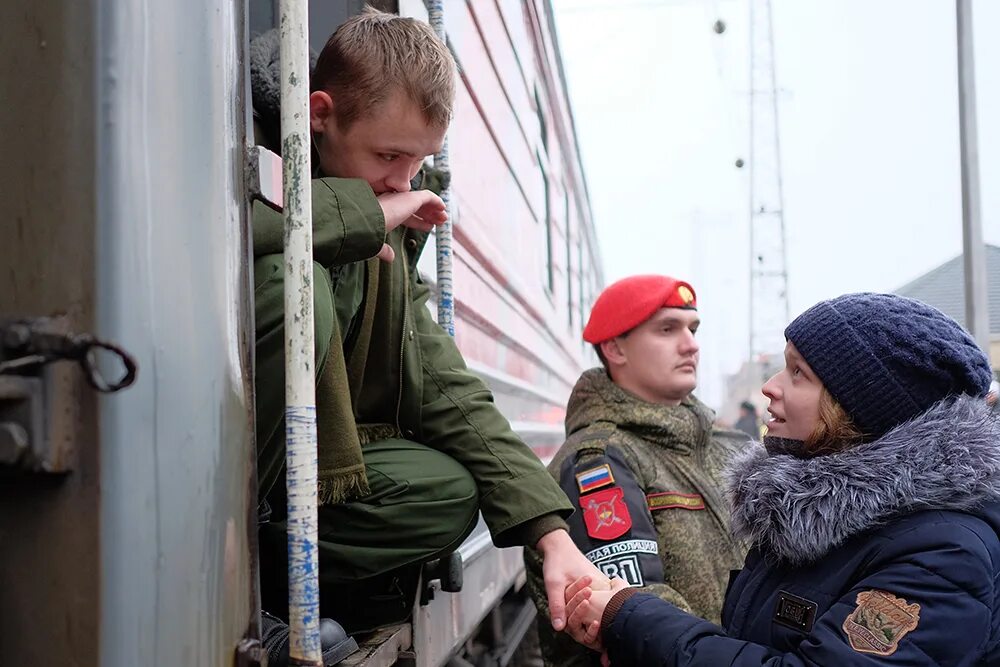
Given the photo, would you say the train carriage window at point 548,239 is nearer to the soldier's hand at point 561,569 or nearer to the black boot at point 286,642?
the soldier's hand at point 561,569

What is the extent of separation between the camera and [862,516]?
49.8 inches

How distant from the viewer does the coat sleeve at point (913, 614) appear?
1138 mm

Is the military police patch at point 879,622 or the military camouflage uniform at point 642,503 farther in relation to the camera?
the military camouflage uniform at point 642,503

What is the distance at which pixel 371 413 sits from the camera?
1488 millimetres

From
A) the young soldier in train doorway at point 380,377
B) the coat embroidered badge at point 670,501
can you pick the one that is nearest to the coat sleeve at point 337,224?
the young soldier in train doorway at point 380,377

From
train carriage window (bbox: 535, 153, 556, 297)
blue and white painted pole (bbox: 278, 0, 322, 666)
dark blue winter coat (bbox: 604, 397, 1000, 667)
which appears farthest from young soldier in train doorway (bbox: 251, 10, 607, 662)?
train carriage window (bbox: 535, 153, 556, 297)

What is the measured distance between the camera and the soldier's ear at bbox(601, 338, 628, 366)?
2.34m

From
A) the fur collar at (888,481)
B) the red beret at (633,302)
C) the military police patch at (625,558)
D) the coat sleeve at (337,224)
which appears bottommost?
the military police patch at (625,558)

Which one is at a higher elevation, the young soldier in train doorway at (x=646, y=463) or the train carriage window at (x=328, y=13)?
the train carriage window at (x=328, y=13)

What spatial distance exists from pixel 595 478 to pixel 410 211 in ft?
2.71

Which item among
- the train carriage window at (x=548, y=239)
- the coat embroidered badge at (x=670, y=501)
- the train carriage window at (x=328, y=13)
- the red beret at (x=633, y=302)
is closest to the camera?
the train carriage window at (x=328, y=13)

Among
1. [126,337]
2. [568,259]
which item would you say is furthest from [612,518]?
[568,259]

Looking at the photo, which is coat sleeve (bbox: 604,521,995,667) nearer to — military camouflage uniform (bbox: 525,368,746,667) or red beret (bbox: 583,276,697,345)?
military camouflage uniform (bbox: 525,368,746,667)

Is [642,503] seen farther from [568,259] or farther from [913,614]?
[568,259]
